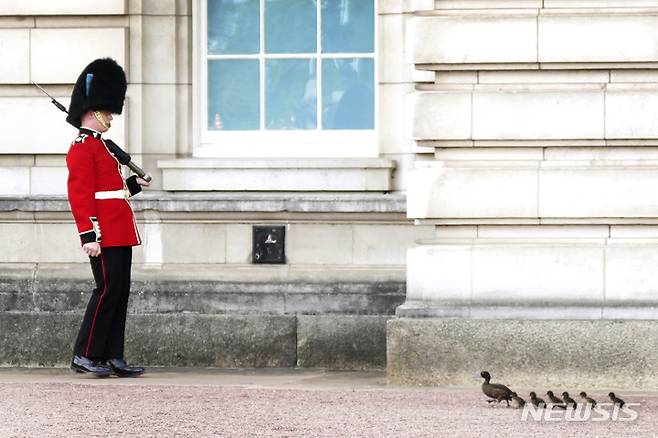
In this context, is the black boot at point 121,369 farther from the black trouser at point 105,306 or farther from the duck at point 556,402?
the duck at point 556,402

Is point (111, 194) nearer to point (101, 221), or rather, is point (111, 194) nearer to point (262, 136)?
point (101, 221)

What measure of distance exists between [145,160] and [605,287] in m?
3.28

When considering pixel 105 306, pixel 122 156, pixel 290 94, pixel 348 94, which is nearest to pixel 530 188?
pixel 348 94

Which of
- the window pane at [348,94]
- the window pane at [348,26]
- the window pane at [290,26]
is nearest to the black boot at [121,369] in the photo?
the window pane at [348,94]

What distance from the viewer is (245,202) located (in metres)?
11.6

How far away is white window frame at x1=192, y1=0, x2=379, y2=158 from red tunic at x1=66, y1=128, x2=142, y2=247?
3.77ft

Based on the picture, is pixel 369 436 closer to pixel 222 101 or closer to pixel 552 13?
pixel 552 13

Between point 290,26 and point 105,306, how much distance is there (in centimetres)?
237

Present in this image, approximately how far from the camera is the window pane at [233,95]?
472 inches

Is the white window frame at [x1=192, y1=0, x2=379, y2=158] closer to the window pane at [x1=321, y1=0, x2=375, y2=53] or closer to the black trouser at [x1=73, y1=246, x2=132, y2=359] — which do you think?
the window pane at [x1=321, y1=0, x2=375, y2=53]

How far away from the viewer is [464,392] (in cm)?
986

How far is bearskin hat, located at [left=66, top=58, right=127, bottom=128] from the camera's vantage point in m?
10.9

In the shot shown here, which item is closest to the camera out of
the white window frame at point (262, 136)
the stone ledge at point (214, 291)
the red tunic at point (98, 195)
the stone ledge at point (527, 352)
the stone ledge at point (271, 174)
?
the stone ledge at point (527, 352)

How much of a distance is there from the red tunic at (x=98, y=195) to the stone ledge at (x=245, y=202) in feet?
2.48
